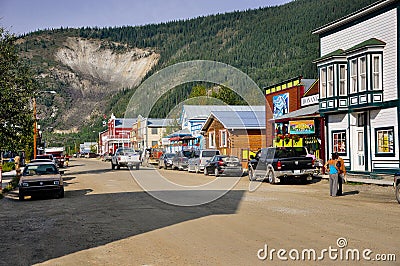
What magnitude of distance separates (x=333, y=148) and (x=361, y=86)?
19.3ft

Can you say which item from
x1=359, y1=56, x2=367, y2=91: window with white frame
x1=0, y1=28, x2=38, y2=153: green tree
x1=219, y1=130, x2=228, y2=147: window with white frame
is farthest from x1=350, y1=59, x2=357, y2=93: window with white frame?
x1=219, y1=130, x2=228, y2=147: window with white frame

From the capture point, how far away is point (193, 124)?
238ft

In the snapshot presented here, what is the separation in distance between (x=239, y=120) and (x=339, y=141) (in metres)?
19.3

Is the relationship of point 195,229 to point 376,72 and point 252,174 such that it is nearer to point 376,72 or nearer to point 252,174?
point 252,174

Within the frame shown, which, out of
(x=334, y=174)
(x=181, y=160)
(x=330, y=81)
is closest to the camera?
(x=334, y=174)

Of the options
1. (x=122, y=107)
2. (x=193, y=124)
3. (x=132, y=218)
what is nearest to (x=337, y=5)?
(x=193, y=124)

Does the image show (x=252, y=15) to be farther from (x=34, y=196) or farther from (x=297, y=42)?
(x=34, y=196)

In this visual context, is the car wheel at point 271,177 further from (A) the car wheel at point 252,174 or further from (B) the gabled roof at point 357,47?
(B) the gabled roof at point 357,47

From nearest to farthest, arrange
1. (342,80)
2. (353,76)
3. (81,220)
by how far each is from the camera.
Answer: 1. (81,220)
2. (353,76)
3. (342,80)

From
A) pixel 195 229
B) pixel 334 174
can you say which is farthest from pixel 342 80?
pixel 195 229

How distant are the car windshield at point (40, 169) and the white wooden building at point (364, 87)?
1694cm

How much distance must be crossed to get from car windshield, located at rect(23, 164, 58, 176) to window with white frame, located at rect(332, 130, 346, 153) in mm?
18122

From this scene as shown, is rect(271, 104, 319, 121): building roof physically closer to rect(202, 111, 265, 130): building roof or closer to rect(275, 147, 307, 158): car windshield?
rect(275, 147, 307, 158): car windshield

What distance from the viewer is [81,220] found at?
15.1 meters
